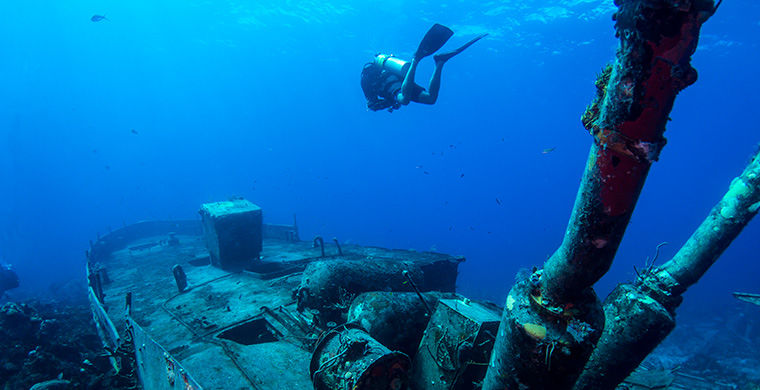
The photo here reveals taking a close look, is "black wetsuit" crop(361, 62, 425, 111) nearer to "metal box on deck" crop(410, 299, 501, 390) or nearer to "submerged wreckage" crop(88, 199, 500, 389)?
"submerged wreckage" crop(88, 199, 500, 389)

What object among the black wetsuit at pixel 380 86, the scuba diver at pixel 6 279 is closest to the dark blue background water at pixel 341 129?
the scuba diver at pixel 6 279

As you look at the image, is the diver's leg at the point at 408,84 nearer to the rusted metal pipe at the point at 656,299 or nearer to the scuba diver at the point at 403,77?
the scuba diver at the point at 403,77

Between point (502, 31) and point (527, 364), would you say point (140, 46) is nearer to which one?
point (502, 31)

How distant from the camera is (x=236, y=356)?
4.99m

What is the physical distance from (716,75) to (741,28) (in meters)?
15.6

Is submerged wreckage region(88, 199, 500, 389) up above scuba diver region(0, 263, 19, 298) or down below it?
above

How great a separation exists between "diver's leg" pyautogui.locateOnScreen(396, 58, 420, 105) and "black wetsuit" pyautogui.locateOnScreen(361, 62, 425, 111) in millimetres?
763

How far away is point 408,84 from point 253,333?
317 inches

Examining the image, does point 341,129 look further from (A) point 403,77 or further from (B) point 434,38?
(B) point 434,38

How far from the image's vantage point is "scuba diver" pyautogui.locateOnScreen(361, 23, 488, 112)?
9.57 metres

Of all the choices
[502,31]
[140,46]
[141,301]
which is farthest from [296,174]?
[141,301]

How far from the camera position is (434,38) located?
9.45 metres

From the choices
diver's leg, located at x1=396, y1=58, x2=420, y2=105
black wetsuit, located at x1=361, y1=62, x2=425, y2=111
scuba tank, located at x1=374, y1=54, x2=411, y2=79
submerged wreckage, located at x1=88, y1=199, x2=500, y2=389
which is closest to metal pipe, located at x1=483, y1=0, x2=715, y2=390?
submerged wreckage, located at x1=88, y1=199, x2=500, y2=389

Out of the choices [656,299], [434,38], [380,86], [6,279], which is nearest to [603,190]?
[656,299]
